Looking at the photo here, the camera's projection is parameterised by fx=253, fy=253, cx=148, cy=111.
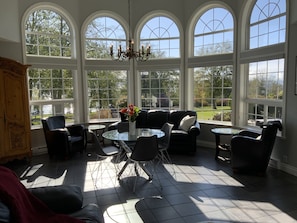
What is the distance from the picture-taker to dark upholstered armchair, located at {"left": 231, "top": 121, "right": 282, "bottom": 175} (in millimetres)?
4211

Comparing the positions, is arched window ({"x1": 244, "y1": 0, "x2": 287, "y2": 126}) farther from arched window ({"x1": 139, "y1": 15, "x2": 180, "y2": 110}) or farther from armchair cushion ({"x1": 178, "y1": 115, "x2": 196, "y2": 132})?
arched window ({"x1": 139, "y1": 15, "x2": 180, "y2": 110})

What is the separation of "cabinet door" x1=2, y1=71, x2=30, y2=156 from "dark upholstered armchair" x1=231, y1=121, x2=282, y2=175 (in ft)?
13.8

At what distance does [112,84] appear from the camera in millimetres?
7078

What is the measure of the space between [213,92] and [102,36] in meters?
3.32

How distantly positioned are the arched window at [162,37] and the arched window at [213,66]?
1.81 ft

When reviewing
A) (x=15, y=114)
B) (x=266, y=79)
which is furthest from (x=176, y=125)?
(x=15, y=114)

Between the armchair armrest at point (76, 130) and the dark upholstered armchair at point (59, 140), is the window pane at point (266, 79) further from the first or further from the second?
the dark upholstered armchair at point (59, 140)

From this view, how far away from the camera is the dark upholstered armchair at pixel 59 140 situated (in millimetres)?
5484

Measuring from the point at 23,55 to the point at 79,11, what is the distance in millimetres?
1837

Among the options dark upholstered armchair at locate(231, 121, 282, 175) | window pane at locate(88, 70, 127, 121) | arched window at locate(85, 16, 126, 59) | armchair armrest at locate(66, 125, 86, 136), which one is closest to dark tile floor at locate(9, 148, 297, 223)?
dark upholstered armchair at locate(231, 121, 282, 175)

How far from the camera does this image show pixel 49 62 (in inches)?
241

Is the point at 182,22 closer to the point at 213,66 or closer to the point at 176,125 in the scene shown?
the point at 213,66

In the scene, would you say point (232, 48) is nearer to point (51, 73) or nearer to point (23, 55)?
point (51, 73)

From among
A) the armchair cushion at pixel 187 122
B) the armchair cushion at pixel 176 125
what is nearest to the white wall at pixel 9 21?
the armchair cushion at pixel 176 125
